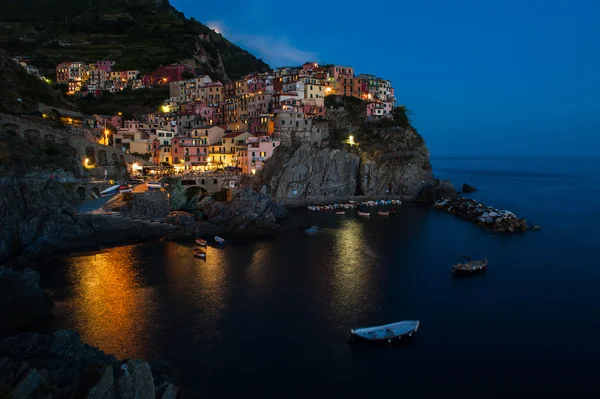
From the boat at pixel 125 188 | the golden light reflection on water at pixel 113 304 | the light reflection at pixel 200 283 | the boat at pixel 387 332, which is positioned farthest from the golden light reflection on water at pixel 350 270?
the boat at pixel 125 188

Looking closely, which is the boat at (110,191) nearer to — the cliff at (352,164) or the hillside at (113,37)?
the cliff at (352,164)

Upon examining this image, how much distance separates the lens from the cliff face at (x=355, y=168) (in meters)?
57.9

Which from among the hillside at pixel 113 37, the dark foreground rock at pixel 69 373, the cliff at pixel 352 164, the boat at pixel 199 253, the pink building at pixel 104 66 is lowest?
the boat at pixel 199 253

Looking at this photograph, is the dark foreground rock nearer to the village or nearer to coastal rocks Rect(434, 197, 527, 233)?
coastal rocks Rect(434, 197, 527, 233)

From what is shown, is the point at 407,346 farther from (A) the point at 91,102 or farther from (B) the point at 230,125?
(A) the point at 91,102

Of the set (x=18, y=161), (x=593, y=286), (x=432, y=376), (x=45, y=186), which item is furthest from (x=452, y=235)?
(x=18, y=161)

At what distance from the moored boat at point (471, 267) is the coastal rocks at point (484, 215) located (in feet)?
43.5

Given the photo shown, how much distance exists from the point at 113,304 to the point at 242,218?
757 inches

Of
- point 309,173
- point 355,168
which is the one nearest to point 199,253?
point 309,173

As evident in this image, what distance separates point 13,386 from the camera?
39.7 feet

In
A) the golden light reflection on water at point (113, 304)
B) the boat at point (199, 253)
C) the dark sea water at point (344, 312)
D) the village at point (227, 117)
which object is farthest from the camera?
the village at point (227, 117)

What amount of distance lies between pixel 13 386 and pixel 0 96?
48.2m

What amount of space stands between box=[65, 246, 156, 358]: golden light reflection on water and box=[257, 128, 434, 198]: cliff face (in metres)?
26.9

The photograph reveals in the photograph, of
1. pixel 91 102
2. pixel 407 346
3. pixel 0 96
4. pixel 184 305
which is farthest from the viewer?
pixel 91 102
